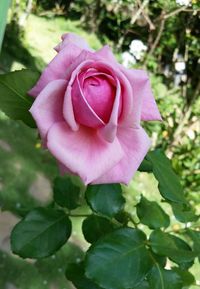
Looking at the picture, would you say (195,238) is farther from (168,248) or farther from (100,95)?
(100,95)

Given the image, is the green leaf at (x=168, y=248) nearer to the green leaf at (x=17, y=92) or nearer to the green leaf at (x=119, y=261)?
the green leaf at (x=119, y=261)

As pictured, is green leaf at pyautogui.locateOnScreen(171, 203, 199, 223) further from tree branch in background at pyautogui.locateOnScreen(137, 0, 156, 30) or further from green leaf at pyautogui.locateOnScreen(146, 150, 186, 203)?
tree branch in background at pyautogui.locateOnScreen(137, 0, 156, 30)

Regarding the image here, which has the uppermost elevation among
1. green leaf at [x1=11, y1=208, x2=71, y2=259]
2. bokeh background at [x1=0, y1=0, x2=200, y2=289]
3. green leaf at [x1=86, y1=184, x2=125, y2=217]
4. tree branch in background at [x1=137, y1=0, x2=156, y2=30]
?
green leaf at [x1=86, y1=184, x2=125, y2=217]

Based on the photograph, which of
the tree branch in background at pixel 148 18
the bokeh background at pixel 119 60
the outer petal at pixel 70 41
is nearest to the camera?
the outer petal at pixel 70 41

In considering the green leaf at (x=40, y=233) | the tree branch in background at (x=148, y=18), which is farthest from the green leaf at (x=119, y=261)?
the tree branch in background at (x=148, y=18)

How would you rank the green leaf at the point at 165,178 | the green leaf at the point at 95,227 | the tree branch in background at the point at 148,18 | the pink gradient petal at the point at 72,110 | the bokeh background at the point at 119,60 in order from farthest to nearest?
the tree branch in background at the point at 148,18 < the bokeh background at the point at 119,60 < the green leaf at the point at 95,227 < the green leaf at the point at 165,178 < the pink gradient petal at the point at 72,110

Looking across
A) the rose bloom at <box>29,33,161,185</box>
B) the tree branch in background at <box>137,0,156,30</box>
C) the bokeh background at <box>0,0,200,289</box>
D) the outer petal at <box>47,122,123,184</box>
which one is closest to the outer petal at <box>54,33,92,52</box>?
the rose bloom at <box>29,33,161,185</box>

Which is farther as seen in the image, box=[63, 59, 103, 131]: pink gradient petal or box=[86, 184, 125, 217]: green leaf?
box=[86, 184, 125, 217]: green leaf

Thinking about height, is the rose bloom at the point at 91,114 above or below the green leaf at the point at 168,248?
above
